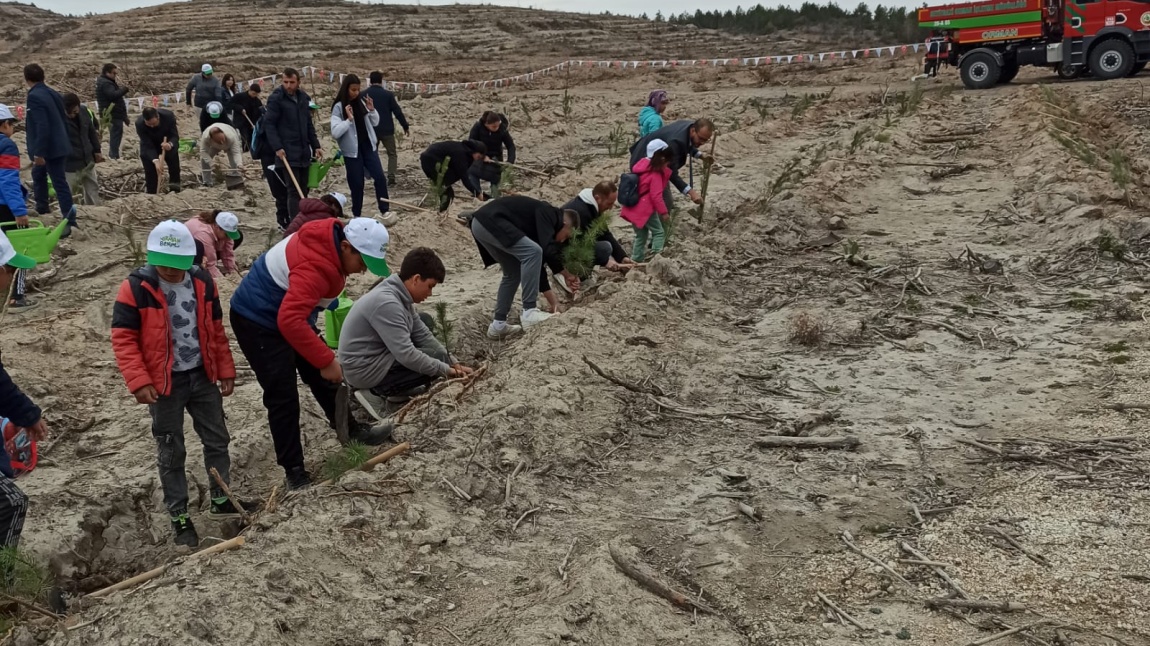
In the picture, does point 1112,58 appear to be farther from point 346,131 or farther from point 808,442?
point 808,442

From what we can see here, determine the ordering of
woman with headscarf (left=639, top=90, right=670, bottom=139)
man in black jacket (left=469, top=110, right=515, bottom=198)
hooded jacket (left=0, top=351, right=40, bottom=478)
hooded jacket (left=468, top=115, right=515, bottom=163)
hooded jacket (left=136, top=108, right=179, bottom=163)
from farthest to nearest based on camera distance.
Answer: hooded jacket (left=136, top=108, right=179, bottom=163) < hooded jacket (left=468, top=115, right=515, bottom=163) < man in black jacket (left=469, top=110, right=515, bottom=198) < woman with headscarf (left=639, top=90, right=670, bottom=139) < hooded jacket (left=0, top=351, right=40, bottom=478)

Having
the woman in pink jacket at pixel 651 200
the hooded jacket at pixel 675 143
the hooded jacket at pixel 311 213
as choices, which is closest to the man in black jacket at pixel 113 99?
the hooded jacket at pixel 311 213

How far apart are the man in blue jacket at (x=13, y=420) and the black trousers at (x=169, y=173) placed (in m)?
8.44

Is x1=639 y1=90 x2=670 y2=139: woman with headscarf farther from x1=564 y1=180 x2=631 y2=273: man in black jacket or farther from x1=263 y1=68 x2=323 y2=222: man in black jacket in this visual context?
x1=263 y1=68 x2=323 y2=222: man in black jacket

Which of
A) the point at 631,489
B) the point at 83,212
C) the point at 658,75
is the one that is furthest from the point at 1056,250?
the point at 658,75

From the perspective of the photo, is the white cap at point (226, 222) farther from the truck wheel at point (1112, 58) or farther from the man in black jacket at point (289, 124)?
the truck wheel at point (1112, 58)

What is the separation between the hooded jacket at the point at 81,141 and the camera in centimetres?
996

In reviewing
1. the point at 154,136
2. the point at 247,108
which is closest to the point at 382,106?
the point at 247,108

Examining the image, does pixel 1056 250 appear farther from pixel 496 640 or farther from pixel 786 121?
pixel 786 121

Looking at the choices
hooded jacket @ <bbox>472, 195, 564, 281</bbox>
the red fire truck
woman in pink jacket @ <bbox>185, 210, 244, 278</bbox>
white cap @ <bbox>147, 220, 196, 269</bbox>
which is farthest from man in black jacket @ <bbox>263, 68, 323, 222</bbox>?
the red fire truck

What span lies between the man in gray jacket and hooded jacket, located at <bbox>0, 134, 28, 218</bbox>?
4198 millimetres

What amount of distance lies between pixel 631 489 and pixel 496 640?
1386 mm

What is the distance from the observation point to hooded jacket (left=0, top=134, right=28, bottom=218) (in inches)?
304

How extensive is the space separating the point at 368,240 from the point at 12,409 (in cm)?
167
